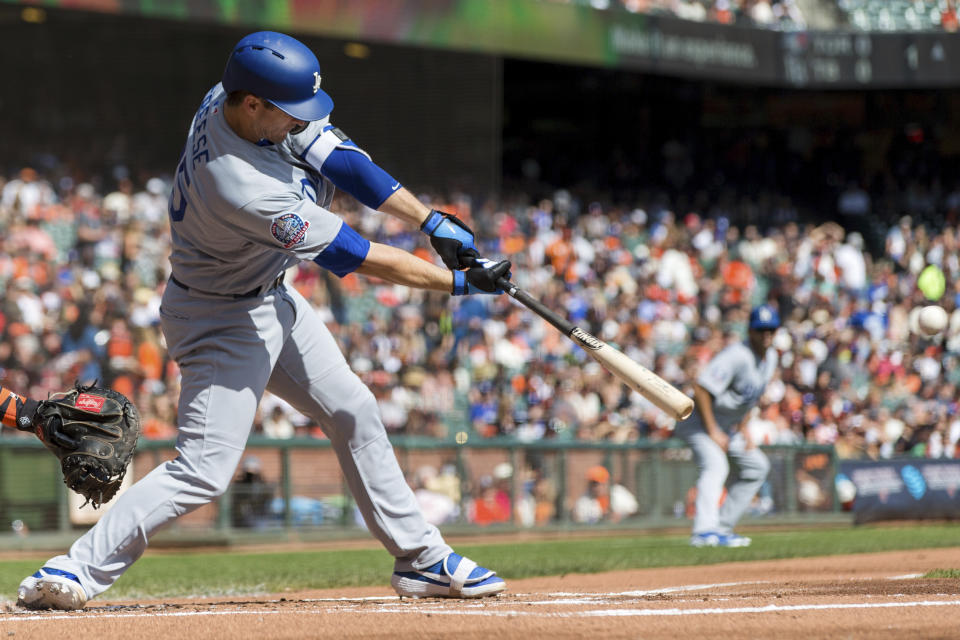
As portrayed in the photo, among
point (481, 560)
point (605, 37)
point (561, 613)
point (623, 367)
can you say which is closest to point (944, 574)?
point (623, 367)

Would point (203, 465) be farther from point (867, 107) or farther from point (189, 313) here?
point (867, 107)

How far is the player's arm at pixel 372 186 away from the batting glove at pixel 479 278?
0.05m

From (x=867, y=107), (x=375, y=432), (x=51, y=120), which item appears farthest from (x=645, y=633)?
(x=867, y=107)

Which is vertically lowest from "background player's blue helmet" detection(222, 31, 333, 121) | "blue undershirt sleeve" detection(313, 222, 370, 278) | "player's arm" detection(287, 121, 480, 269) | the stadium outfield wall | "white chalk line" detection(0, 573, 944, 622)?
"white chalk line" detection(0, 573, 944, 622)

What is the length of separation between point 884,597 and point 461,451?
8.05 m

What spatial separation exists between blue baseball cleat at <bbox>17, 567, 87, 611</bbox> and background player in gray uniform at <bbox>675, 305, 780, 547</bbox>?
5.72m

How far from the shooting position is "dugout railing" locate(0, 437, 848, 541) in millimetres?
10297

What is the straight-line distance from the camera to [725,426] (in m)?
9.55

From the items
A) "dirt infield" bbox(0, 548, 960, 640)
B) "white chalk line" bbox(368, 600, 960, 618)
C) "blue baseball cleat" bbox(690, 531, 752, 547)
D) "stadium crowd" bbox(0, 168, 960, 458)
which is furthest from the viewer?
"stadium crowd" bbox(0, 168, 960, 458)

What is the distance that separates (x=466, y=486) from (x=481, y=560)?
355 cm

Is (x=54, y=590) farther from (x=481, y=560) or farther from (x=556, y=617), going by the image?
(x=481, y=560)

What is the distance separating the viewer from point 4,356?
11.6 meters

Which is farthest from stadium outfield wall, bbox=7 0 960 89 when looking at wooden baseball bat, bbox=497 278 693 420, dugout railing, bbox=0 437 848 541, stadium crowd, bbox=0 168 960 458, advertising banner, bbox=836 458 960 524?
wooden baseball bat, bbox=497 278 693 420

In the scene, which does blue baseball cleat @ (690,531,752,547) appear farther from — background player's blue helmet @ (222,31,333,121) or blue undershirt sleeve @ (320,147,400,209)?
background player's blue helmet @ (222,31,333,121)
